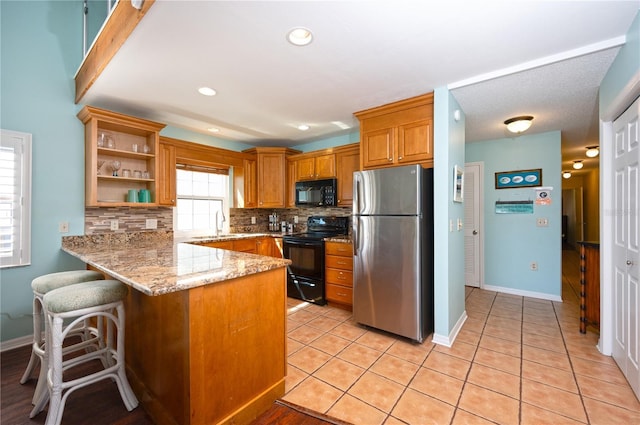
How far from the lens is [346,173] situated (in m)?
3.85

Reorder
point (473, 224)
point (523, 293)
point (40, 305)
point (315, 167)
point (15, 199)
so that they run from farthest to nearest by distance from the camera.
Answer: point (473, 224) → point (315, 167) → point (523, 293) → point (15, 199) → point (40, 305)

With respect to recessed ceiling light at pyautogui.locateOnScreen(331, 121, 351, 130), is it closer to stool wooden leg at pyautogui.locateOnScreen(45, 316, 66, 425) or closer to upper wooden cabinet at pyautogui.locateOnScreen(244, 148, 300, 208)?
upper wooden cabinet at pyautogui.locateOnScreen(244, 148, 300, 208)

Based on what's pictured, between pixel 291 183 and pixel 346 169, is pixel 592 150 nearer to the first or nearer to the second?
pixel 346 169

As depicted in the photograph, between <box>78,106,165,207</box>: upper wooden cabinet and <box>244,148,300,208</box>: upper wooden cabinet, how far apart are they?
1.50 metres

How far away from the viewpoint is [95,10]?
9.70 feet

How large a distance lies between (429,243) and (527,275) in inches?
91.4

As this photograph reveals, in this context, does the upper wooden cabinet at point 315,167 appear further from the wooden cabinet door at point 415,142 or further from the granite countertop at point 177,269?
the granite countertop at point 177,269

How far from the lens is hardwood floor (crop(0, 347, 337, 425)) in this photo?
1.61 metres

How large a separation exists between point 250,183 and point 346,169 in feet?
5.11

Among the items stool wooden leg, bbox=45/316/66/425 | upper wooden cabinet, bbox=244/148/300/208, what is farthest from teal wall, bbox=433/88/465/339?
stool wooden leg, bbox=45/316/66/425

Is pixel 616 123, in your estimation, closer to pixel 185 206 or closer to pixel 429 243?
pixel 429 243

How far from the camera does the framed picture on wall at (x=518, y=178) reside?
383cm

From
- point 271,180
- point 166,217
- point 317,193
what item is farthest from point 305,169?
point 166,217

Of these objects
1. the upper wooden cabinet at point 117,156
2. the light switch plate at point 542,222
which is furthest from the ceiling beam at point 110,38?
the light switch plate at point 542,222
